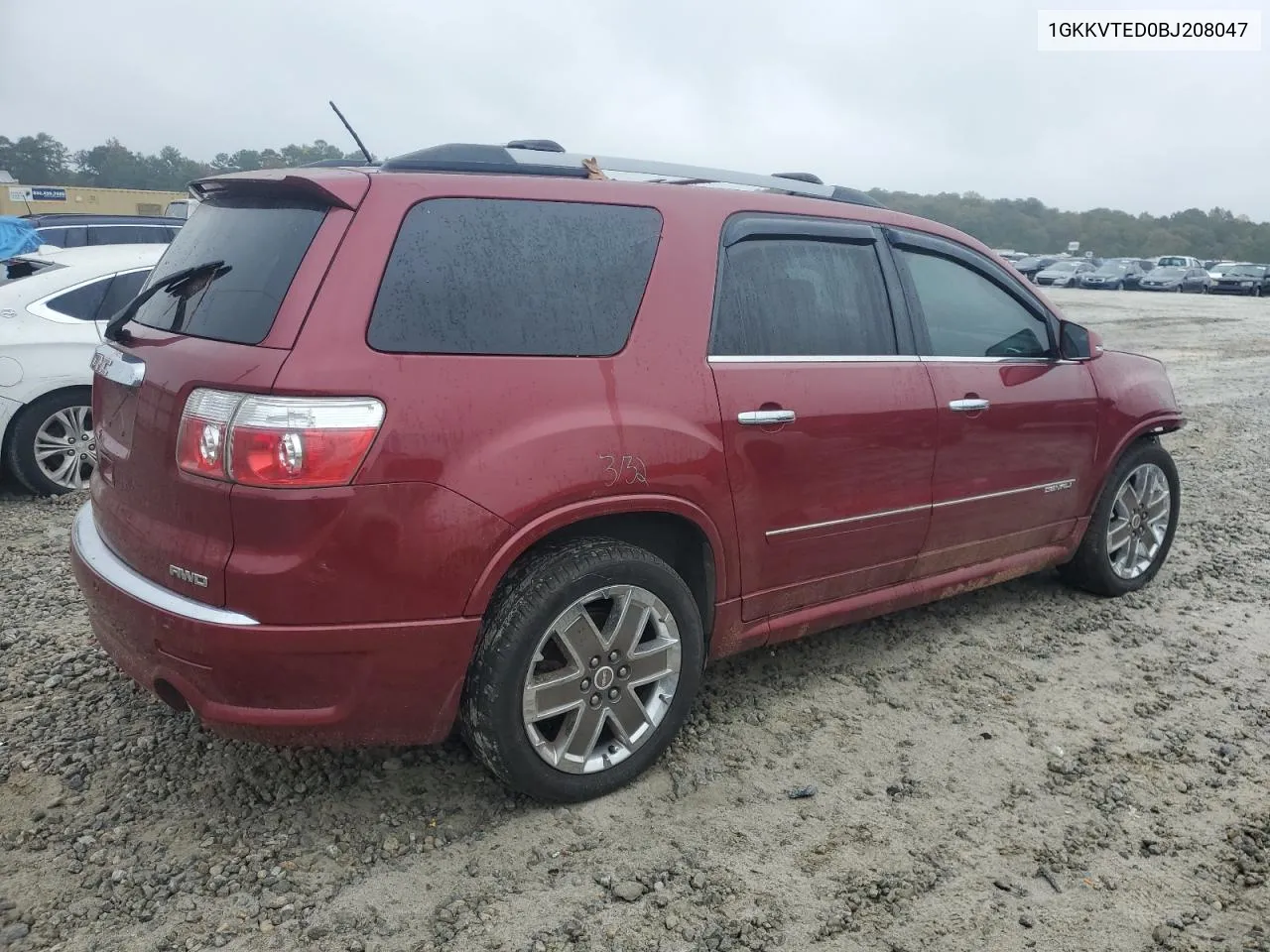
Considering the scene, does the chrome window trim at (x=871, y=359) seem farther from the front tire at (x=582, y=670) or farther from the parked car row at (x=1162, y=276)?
the parked car row at (x=1162, y=276)

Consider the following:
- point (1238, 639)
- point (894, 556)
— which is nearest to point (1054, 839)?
point (894, 556)

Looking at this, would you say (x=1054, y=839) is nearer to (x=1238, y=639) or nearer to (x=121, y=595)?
(x=1238, y=639)

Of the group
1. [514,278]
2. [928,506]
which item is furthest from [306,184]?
[928,506]

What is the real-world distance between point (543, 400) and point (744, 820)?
1341 millimetres

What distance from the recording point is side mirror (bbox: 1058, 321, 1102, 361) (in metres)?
4.22

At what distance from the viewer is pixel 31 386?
5969 millimetres

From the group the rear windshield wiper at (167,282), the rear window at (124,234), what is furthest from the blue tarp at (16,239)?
the rear windshield wiper at (167,282)

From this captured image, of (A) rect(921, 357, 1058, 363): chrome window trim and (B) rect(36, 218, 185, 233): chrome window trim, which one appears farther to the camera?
(B) rect(36, 218, 185, 233): chrome window trim

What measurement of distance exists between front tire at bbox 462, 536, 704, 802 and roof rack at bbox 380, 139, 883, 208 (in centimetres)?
113

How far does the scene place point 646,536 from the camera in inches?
121

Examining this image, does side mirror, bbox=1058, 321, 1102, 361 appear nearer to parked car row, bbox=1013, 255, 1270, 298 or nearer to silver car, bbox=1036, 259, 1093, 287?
parked car row, bbox=1013, 255, 1270, 298

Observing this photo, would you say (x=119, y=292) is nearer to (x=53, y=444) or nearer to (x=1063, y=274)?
(x=53, y=444)

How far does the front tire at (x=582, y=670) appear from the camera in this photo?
265 cm

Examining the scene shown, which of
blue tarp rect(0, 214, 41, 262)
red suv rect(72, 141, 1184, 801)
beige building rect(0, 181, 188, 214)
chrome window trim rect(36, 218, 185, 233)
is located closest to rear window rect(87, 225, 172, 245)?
chrome window trim rect(36, 218, 185, 233)
